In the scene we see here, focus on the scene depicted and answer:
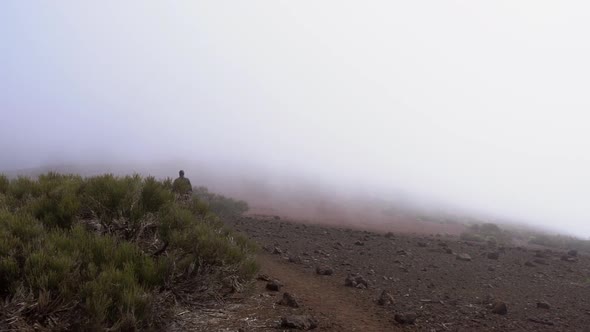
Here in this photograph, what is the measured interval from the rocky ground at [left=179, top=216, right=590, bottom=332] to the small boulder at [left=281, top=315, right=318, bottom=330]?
1cm

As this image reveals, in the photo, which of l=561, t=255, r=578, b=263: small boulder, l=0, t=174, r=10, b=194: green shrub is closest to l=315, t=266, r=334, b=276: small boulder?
l=0, t=174, r=10, b=194: green shrub

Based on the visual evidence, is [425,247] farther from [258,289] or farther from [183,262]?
[183,262]

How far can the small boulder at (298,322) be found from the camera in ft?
20.0

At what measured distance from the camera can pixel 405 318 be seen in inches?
289

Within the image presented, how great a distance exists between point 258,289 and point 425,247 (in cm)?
953

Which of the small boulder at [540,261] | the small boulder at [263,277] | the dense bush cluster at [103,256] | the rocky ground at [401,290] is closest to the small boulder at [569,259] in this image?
the rocky ground at [401,290]

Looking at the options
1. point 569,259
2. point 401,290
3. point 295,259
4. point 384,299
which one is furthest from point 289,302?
point 569,259

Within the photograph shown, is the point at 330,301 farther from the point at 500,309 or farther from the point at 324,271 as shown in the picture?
the point at 500,309

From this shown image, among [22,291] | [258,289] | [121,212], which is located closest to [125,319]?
[22,291]

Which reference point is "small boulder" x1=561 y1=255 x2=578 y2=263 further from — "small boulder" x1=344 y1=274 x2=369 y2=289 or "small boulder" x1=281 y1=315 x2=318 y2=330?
"small boulder" x1=281 y1=315 x2=318 y2=330

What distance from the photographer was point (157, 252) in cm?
616

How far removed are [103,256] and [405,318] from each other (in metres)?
4.68

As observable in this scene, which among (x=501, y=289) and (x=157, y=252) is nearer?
(x=157, y=252)

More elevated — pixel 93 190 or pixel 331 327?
pixel 93 190
